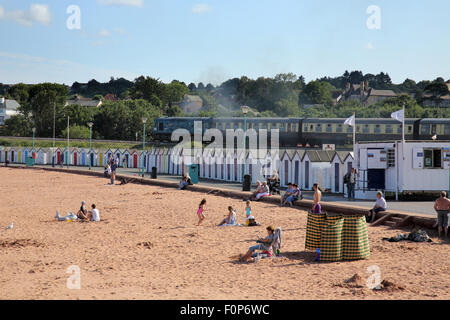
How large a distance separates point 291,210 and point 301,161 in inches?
325

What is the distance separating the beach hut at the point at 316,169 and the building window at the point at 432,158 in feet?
19.2

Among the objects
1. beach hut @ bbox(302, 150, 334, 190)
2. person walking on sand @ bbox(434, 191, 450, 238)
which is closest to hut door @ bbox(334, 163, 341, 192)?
beach hut @ bbox(302, 150, 334, 190)

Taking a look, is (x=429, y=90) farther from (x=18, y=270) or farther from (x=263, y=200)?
(x=18, y=270)

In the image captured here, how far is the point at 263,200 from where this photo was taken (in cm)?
2550

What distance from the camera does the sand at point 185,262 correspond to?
35.1 feet

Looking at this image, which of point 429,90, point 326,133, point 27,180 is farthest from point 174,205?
point 429,90

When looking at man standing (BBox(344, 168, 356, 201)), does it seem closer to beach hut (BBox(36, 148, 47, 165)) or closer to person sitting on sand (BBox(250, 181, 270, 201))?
person sitting on sand (BBox(250, 181, 270, 201))

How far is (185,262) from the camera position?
44.6ft

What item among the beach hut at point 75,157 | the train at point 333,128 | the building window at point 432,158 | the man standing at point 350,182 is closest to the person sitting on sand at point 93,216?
the man standing at point 350,182

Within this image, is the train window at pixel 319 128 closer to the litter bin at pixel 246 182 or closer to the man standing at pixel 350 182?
the litter bin at pixel 246 182

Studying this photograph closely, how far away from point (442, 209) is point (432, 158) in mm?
8943

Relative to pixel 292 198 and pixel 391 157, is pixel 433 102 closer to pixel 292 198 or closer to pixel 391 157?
pixel 391 157

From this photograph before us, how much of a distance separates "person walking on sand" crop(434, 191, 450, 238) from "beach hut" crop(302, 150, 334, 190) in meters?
12.8

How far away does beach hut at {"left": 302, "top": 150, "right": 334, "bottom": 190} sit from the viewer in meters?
28.9
